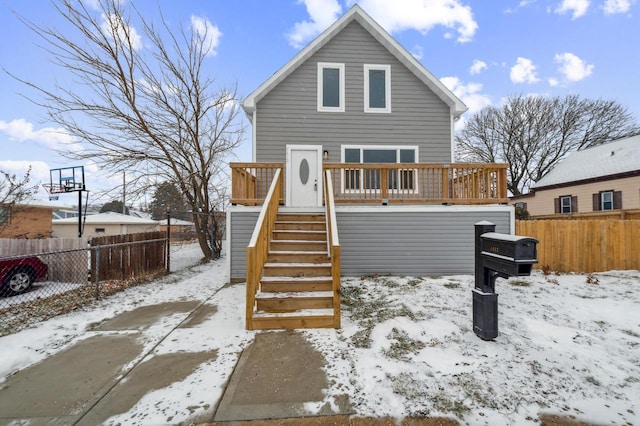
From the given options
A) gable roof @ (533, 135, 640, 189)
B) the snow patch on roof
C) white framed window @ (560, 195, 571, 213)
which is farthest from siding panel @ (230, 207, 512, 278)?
the snow patch on roof

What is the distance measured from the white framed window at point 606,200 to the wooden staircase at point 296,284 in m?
15.5

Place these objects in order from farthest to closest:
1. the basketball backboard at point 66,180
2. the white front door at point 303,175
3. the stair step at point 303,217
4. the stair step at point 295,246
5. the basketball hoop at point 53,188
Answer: the basketball hoop at point 53,188 < the basketball backboard at point 66,180 < the white front door at point 303,175 < the stair step at point 303,217 < the stair step at point 295,246

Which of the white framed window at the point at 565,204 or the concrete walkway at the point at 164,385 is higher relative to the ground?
the white framed window at the point at 565,204

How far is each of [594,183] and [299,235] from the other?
53.7ft

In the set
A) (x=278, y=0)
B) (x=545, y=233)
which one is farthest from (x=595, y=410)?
(x=278, y=0)

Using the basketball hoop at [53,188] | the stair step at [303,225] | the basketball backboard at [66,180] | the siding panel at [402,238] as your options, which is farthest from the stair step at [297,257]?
the basketball hoop at [53,188]

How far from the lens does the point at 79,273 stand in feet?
21.8

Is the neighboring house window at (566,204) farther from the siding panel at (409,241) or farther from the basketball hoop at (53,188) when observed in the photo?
the basketball hoop at (53,188)

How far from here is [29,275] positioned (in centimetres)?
596

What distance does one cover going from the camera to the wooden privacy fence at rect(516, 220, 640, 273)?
5961 millimetres

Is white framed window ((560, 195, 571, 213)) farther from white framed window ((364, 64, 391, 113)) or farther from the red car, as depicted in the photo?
the red car

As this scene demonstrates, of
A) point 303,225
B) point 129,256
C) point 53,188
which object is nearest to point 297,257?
point 303,225

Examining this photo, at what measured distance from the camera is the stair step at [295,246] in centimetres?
493

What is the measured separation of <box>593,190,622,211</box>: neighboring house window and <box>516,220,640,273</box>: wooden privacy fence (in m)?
8.82
